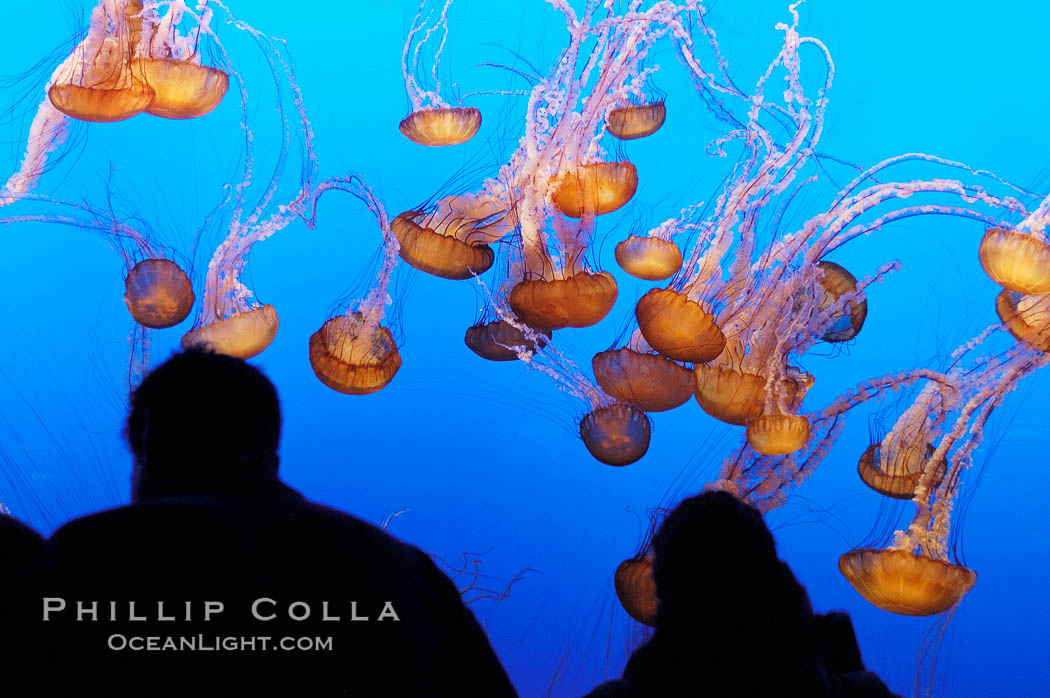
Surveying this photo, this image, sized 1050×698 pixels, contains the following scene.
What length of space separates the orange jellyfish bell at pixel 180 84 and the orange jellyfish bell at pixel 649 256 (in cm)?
211

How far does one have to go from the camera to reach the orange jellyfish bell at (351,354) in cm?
402

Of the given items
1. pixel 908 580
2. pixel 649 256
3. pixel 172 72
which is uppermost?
pixel 172 72

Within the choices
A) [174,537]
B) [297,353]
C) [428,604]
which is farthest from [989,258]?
[297,353]

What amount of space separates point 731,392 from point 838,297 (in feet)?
2.71

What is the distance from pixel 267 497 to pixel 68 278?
5308mm

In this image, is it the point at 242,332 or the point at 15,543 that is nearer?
the point at 15,543

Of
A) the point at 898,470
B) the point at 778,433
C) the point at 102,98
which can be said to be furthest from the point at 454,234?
the point at 898,470

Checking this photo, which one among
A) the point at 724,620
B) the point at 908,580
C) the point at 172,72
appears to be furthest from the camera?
the point at 172,72

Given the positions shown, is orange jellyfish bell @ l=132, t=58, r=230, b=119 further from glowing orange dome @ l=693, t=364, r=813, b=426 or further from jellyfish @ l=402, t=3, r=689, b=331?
glowing orange dome @ l=693, t=364, r=813, b=426

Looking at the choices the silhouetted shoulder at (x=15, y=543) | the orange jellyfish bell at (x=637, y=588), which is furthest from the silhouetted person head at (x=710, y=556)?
the orange jellyfish bell at (x=637, y=588)

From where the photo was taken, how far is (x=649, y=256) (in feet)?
12.7

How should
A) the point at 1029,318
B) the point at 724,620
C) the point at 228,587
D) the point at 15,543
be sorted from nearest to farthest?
the point at 228,587
the point at 15,543
the point at 724,620
the point at 1029,318

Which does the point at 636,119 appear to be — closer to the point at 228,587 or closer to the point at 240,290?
the point at 240,290

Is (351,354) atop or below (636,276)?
below
